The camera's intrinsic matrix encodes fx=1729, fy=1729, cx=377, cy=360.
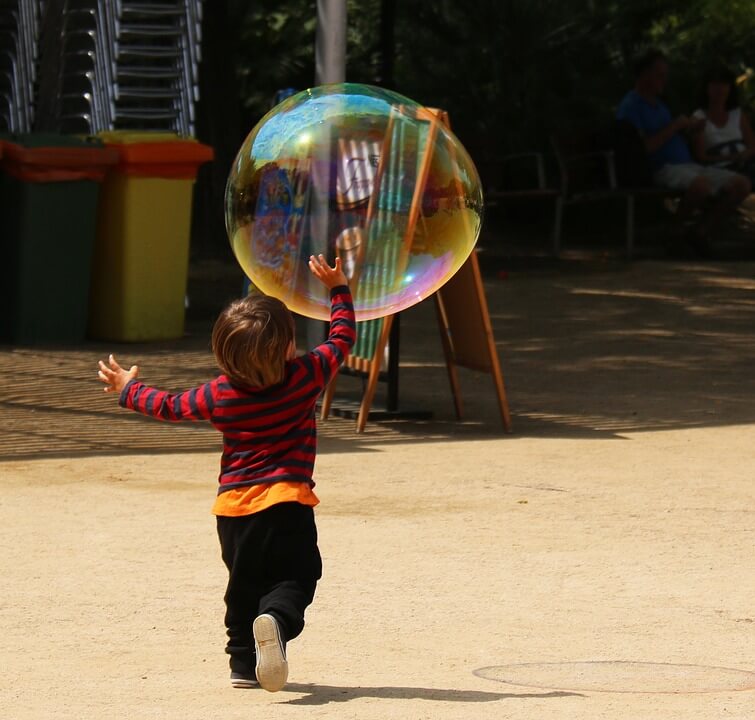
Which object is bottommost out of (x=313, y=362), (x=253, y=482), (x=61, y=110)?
(x=253, y=482)

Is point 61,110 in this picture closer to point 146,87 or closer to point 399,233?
point 146,87

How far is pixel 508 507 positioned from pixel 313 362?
2.71 meters

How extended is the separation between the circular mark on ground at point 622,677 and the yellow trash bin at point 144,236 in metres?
7.92

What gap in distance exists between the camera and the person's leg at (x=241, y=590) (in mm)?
4609

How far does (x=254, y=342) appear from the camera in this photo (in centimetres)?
449

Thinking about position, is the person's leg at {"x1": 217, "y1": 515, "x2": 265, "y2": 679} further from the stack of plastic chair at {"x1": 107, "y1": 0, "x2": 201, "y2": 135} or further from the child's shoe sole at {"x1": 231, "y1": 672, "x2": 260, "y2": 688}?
the stack of plastic chair at {"x1": 107, "y1": 0, "x2": 201, "y2": 135}

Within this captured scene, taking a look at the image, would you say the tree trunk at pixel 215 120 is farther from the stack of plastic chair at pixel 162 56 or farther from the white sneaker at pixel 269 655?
the white sneaker at pixel 269 655

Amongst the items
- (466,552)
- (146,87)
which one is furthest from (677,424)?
(146,87)

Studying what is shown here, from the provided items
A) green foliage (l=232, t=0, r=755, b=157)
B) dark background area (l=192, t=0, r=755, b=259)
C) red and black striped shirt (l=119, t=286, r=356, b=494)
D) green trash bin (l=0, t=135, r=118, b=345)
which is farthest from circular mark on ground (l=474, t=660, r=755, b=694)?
green foliage (l=232, t=0, r=755, b=157)

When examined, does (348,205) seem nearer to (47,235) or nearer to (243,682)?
(243,682)

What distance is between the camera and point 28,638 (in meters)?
5.04

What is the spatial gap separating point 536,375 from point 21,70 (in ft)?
23.6

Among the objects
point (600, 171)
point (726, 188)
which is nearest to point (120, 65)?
point (600, 171)

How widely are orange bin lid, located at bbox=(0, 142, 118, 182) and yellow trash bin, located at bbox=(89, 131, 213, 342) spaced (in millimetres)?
268
